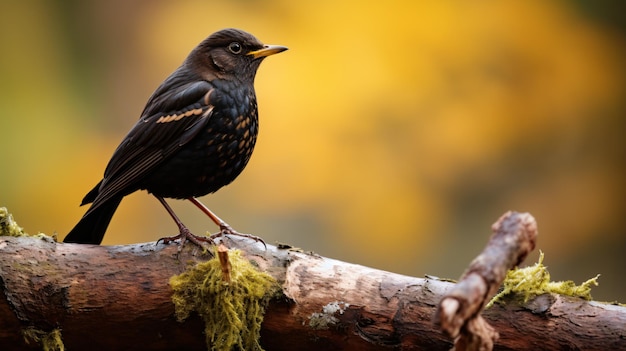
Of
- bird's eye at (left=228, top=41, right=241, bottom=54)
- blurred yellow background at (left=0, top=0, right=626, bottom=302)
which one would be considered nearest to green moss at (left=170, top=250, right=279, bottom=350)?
bird's eye at (left=228, top=41, right=241, bottom=54)

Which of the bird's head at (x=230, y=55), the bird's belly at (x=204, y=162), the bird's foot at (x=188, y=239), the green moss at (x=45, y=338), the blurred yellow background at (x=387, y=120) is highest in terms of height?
the blurred yellow background at (x=387, y=120)

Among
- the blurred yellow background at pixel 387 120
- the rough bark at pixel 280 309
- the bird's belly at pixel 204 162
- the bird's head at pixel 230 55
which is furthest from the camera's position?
the blurred yellow background at pixel 387 120

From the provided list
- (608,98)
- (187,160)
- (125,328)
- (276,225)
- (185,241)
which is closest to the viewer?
(125,328)

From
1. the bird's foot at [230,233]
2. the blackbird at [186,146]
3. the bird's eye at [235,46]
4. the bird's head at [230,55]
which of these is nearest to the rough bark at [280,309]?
the bird's foot at [230,233]

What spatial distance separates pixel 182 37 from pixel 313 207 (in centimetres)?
160

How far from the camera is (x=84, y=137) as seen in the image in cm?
534

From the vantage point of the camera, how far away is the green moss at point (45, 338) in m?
2.46

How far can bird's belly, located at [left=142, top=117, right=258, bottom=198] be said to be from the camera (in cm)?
300

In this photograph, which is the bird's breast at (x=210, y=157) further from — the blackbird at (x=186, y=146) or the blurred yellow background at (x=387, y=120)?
the blurred yellow background at (x=387, y=120)

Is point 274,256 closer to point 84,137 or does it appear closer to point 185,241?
point 185,241

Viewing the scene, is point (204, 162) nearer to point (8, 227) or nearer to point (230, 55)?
point (230, 55)

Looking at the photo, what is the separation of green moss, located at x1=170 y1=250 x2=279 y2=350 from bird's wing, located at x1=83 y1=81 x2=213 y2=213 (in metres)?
0.64

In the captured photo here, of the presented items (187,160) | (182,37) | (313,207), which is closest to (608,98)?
(313,207)

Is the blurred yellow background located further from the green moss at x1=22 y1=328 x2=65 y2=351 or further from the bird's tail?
the green moss at x1=22 y1=328 x2=65 y2=351
